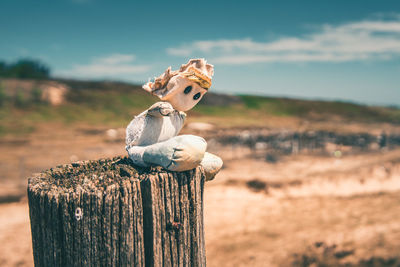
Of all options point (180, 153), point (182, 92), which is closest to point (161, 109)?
point (182, 92)

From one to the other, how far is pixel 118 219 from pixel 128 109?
1078 inches

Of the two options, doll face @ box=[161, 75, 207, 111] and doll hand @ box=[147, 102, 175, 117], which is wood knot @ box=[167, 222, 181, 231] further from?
doll face @ box=[161, 75, 207, 111]

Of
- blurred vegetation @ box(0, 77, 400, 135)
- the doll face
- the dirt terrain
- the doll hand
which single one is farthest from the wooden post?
blurred vegetation @ box(0, 77, 400, 135)

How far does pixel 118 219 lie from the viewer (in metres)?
2.20

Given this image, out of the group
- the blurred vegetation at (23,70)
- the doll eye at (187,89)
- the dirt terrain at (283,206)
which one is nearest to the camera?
the doll eye at (187,89)

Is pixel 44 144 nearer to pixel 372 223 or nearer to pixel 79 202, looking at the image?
pixel 372 223

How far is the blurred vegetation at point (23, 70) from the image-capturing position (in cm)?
3422

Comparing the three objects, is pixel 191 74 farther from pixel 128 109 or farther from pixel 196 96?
pixel 128 109

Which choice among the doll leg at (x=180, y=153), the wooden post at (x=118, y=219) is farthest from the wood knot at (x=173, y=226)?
the doll leg at (x=180, y=153)

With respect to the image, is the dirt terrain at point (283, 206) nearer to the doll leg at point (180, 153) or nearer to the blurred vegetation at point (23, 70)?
the doll leg at point (180, 153)

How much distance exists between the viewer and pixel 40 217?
7.41 ft

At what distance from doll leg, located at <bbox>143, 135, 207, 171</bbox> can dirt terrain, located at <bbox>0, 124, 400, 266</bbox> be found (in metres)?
4.58

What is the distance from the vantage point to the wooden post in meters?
2.17

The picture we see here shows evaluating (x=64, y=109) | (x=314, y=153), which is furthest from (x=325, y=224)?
(x=64, y=109)
